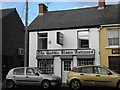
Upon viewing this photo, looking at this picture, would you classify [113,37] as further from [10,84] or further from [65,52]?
[10,84]

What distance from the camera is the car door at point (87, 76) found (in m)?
18.8

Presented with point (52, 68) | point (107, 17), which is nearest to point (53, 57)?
point (52, 68)

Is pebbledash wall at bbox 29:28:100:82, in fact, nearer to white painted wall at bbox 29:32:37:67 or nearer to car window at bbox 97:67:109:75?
white painted wall at bbox 29:32:37:67

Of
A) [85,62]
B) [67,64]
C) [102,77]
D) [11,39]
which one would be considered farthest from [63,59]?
[11,39]

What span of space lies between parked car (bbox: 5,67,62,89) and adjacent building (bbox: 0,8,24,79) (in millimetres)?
12129

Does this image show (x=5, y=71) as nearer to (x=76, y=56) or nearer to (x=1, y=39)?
(x=1, y=39)

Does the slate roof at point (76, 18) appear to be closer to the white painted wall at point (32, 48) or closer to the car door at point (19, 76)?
the white painted wall at point (32, 48)

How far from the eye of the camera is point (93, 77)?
736 inches

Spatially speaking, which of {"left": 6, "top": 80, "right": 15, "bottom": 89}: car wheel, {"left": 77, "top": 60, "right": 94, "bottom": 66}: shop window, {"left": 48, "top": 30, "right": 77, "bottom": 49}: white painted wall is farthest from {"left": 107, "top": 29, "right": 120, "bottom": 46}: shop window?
{"left": 6, "top": 80, "right": 15, "bottom": 89}: car wheel

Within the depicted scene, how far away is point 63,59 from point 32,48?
3443 mm

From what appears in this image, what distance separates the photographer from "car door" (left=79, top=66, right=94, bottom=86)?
18.8 meters

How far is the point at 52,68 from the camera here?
2589cm

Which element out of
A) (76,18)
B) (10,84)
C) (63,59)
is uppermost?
(76,18)

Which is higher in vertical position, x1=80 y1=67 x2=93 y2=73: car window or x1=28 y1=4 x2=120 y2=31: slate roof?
x1=28 y1=4 x2=120 y2=31: slate roof
